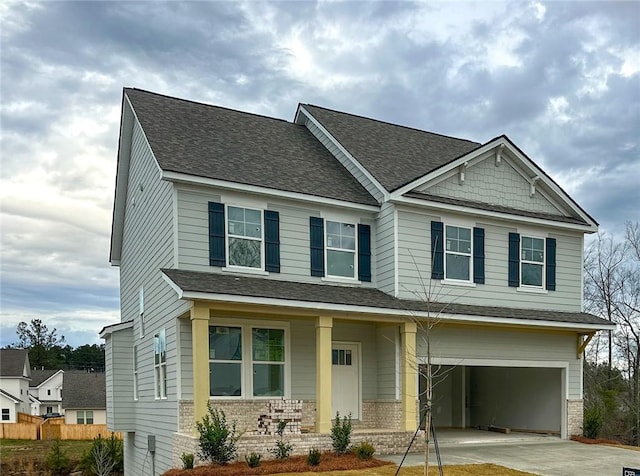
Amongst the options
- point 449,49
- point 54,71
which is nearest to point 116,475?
point 54,71

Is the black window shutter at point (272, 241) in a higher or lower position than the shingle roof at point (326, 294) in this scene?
higher

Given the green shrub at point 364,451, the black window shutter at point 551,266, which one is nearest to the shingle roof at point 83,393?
the black window shutter at point 551,266

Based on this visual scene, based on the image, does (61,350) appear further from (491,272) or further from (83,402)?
(491,272)

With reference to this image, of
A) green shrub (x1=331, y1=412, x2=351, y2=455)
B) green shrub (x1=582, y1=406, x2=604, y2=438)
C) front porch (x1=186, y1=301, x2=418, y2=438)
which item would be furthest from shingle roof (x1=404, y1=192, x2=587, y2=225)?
green shrub (x1=331, y1=412, x2=351, y2=455)

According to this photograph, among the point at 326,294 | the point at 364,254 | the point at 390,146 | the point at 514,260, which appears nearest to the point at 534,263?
the point at 514,260

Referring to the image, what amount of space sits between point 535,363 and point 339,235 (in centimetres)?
662

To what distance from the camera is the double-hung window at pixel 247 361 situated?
1426 centimetres

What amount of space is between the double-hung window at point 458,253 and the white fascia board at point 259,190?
7.09 feet

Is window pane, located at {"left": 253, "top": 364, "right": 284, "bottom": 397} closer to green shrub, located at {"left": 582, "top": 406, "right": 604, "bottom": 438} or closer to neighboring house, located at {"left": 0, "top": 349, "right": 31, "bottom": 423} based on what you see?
green shrub, located at {"left": 582, "top": 406, "right": 604, "bottom": 438}

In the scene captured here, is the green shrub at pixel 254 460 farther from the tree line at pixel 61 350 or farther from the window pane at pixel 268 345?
the tree line at pixel 61 350

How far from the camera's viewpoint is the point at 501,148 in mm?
18125

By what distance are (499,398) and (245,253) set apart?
10.3 m

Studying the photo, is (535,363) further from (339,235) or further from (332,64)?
(332,64)

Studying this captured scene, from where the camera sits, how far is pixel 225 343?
47.5 ft
